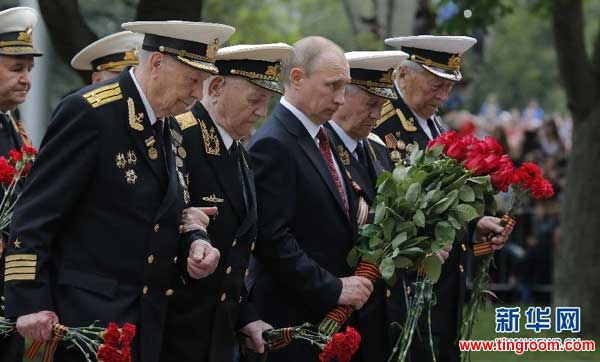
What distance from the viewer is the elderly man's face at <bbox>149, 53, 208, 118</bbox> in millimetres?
6254

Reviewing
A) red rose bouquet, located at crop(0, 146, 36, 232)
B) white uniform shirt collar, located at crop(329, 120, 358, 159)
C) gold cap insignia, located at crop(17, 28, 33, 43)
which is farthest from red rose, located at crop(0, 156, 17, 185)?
white uniform shirt collar, located at crop(329, 120, 358, 159)

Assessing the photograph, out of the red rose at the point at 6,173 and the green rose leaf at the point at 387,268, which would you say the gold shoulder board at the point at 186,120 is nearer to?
the red rose at the point at 6,173

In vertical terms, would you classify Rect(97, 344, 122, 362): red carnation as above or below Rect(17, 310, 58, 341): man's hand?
below

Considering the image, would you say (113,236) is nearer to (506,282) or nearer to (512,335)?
(512,335)

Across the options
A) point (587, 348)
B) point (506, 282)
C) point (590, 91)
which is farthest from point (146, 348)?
point (506, 282)

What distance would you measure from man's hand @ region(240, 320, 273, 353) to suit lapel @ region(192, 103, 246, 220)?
537 millimetres

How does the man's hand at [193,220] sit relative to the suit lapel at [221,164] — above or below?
below

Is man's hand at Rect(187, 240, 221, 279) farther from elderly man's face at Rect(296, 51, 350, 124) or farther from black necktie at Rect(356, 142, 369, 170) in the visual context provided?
black necktie at Rect(356, 142, 369, 170)

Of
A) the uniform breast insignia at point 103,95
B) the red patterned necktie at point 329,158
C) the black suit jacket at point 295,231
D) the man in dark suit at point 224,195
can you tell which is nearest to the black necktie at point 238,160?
the man in dark suit at point 224,195

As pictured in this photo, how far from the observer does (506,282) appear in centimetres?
1958

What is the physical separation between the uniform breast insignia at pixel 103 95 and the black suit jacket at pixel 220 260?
572 mm

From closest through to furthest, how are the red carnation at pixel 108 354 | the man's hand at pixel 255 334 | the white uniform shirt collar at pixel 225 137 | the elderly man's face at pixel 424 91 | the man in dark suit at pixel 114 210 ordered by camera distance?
the red carnation at pixel 108 354 < the man in dark suit at pixel 114 210 < the white uniform shirt collar at pixel 225 137 < the man's hand at pixel 255 334 < the elderly man's face at pixel 424 91

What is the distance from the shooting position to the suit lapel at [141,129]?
245 inches

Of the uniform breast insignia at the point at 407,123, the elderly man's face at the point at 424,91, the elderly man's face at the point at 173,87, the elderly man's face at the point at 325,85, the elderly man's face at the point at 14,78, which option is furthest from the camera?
the elderly man's face at the point at 424,91
